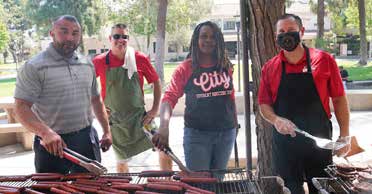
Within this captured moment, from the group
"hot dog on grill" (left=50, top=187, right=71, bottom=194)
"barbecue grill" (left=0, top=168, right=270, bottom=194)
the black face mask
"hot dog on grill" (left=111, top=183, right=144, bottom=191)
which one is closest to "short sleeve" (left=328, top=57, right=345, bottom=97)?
the black face mask

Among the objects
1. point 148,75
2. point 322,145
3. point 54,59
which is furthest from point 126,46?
point 322,145

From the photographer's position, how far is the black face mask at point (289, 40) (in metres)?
2.84

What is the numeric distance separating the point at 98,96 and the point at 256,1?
1.76 meters

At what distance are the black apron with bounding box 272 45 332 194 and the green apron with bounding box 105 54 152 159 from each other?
1.83m

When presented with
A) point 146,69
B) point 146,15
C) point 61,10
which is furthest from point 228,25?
point 146,69

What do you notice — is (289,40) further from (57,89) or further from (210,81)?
(57,89)

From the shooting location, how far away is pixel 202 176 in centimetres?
276

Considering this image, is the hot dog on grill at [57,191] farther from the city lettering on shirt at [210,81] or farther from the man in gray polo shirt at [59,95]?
the city lettering on shirt at [210,81]

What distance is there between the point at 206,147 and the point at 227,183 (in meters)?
0.80

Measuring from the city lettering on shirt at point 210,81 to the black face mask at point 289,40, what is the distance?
0.76 metres

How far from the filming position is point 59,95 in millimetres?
3213

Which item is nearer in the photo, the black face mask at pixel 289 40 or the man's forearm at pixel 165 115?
the black face mask at pixel 289 40

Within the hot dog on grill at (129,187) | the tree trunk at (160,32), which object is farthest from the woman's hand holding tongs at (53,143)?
the tree trunk at (160,32)

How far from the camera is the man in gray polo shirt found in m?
3.07
